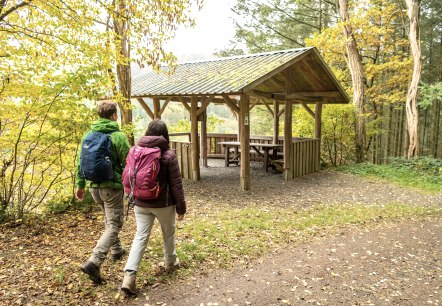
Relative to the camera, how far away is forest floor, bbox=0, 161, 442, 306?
3.35 m

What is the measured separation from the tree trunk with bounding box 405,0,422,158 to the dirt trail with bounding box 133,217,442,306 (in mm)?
8916

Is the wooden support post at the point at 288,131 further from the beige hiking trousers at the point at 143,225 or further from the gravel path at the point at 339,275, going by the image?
the beige hiking trousers at the point at 143,225

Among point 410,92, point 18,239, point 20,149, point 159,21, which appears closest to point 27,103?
point 20,149

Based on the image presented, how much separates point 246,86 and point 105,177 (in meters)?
5.08

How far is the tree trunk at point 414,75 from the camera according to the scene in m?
12.3

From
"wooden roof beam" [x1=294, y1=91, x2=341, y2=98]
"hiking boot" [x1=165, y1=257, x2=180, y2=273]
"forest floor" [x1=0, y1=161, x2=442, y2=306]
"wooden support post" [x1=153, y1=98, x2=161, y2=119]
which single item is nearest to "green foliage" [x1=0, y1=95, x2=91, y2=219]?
"forest floor" [x1=0, y1=161, x2=442, y2=306]

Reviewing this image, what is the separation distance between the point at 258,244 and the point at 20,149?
4.06 m

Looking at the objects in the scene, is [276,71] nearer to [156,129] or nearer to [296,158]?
[296,158]

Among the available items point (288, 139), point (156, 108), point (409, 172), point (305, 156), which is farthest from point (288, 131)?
point (409, 172)

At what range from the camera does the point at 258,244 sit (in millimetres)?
4918

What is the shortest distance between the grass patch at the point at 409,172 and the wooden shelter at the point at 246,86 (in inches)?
90.3

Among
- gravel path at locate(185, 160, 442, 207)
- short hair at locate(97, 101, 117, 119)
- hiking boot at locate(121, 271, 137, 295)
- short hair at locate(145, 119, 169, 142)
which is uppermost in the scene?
short hair at locate(97, 101, 117, 119)

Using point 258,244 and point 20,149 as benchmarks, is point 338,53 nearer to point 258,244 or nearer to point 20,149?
point 258,244

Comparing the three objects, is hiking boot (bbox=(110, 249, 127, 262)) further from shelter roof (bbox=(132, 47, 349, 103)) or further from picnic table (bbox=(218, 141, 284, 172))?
picnic table (bbox=(218, 141, 284, 172))
